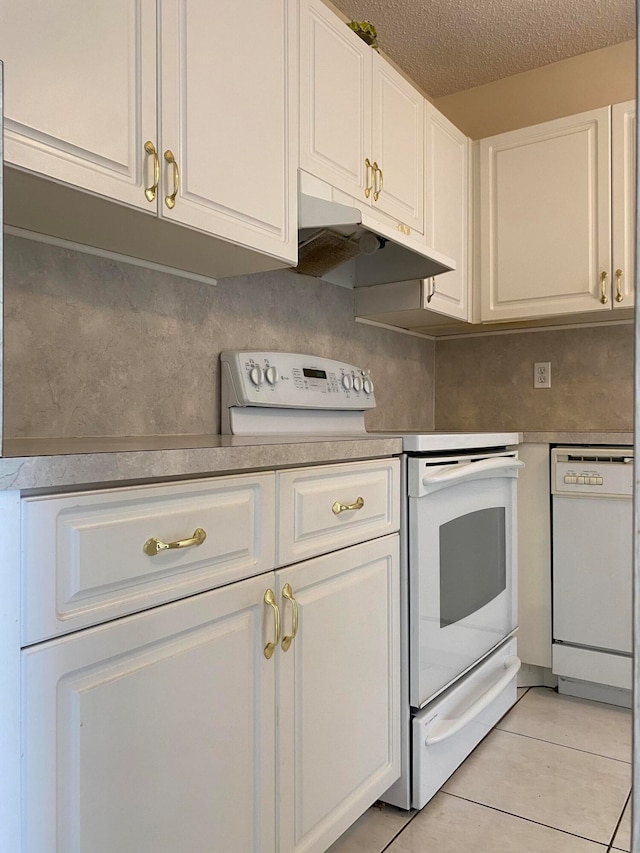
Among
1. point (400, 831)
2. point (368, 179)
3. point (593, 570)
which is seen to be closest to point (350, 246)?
point (368, 179)

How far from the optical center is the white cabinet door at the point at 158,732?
787mm

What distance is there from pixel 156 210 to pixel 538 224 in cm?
174

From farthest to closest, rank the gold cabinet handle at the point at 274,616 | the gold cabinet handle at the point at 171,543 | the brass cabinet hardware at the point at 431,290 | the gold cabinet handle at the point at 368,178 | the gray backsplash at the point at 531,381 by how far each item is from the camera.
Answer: the gray backsplash at the point at 531,381
the brass cabinet hardware at the point at 431,290
the gold cabinet handle at the point at 368,178
the gold cabinet handle at the point at 274,616
the gold cabinet handle at the point at 171,543

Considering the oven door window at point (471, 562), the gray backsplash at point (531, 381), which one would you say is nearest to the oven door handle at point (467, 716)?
the oven door window at point (471, 562)

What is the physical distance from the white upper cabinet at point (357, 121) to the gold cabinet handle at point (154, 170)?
0.52m

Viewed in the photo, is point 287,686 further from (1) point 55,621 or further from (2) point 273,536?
(1) point 55,621

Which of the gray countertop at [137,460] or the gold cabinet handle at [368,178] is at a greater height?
the gold cabinet handle at [368,178]

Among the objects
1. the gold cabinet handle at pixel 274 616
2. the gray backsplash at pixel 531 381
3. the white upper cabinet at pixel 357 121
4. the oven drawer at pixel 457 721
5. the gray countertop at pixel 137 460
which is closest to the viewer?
the gray countertop at pixel 137 460

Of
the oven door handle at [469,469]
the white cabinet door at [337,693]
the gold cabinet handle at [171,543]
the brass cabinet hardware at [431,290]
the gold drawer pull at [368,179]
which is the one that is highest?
the gold drawer pull at [368,179]

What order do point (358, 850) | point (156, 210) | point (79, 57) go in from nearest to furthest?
point (79, 57) < point (156, 210) < point (358, 850)

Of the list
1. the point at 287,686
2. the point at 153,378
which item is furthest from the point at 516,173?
the point at 287,686

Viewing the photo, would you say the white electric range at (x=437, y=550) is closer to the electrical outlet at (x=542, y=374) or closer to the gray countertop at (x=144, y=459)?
the gray countertop at (x=144, y=459)

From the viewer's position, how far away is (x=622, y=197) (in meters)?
2.32

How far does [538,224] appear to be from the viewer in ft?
8.16
